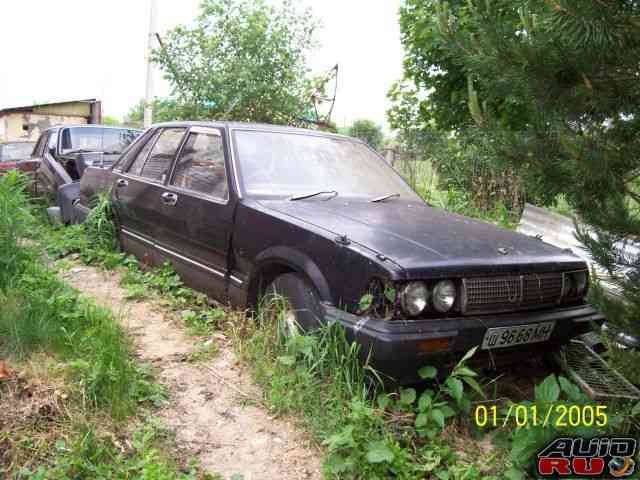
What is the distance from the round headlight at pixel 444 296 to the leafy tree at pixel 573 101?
597mm

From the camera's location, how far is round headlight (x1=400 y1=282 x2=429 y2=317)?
2662 millimetres

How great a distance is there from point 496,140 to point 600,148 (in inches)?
20.3

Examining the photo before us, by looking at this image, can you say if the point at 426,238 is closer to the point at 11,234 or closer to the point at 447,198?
the point at 11,234

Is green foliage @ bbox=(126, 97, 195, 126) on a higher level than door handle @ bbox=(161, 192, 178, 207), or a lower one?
higher

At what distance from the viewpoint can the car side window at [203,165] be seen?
→ 13.1ft

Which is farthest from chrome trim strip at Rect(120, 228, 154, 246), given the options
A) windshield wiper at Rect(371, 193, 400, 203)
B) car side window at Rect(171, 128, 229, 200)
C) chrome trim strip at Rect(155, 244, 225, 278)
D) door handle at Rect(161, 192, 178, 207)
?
windshield wiper at Rect(371, 193, 400, 203)

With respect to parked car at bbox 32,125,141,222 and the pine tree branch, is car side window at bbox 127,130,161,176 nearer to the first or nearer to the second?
parked car at bbox 32,125,141,222

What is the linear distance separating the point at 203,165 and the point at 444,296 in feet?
7.45

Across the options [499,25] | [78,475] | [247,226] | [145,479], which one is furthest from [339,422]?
[499,25]

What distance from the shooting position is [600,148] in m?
2.24

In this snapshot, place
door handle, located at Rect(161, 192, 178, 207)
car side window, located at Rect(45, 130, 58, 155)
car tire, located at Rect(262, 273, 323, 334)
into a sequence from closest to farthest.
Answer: car tire, located at Rect(262, 273, 323, 334), door handle, located at Rect(161, 192, 178, 207), car side window, located at Rect(45, 130, 58, 155)
